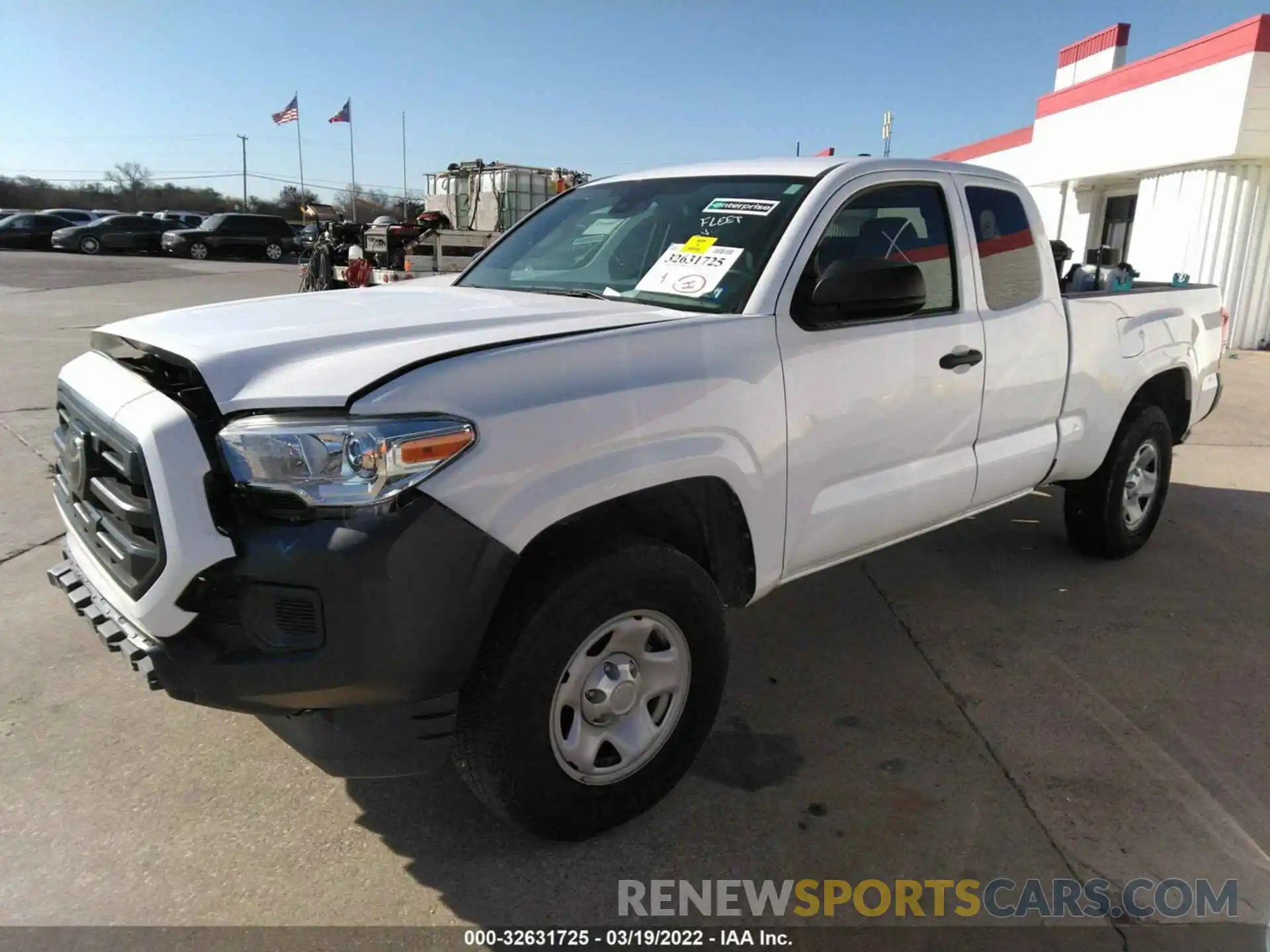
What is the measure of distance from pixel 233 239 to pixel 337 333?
36109mm

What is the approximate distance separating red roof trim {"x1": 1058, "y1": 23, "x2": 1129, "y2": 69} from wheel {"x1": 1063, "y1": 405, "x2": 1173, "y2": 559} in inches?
Answer: 593

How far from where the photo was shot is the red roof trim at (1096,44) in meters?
16.5

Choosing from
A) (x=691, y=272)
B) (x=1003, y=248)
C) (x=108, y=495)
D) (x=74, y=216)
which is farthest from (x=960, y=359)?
(x=74, y=216)

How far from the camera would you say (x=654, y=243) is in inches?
132

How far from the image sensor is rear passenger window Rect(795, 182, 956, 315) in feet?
10.6

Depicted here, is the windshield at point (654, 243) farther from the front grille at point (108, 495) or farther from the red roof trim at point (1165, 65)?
the red roof trim at point (1165, 65)

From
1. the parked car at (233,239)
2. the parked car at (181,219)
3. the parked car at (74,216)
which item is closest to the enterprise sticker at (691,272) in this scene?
the parked car at (233,239)

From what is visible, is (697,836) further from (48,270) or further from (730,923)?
(48,270)

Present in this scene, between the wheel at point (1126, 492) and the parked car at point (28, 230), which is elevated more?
the parked car at point (28, 230)

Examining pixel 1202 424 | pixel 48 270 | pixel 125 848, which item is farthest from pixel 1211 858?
pixel 48 270

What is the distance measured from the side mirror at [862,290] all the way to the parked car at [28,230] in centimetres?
3974

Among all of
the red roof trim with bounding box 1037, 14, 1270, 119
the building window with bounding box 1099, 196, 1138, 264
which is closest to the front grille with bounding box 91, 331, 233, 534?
the red roof trim with bounding box 1037, 14, 1270, 119

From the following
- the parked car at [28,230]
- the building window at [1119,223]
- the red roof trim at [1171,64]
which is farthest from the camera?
the parked car at [28,230]

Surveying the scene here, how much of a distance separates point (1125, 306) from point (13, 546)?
5.75m
